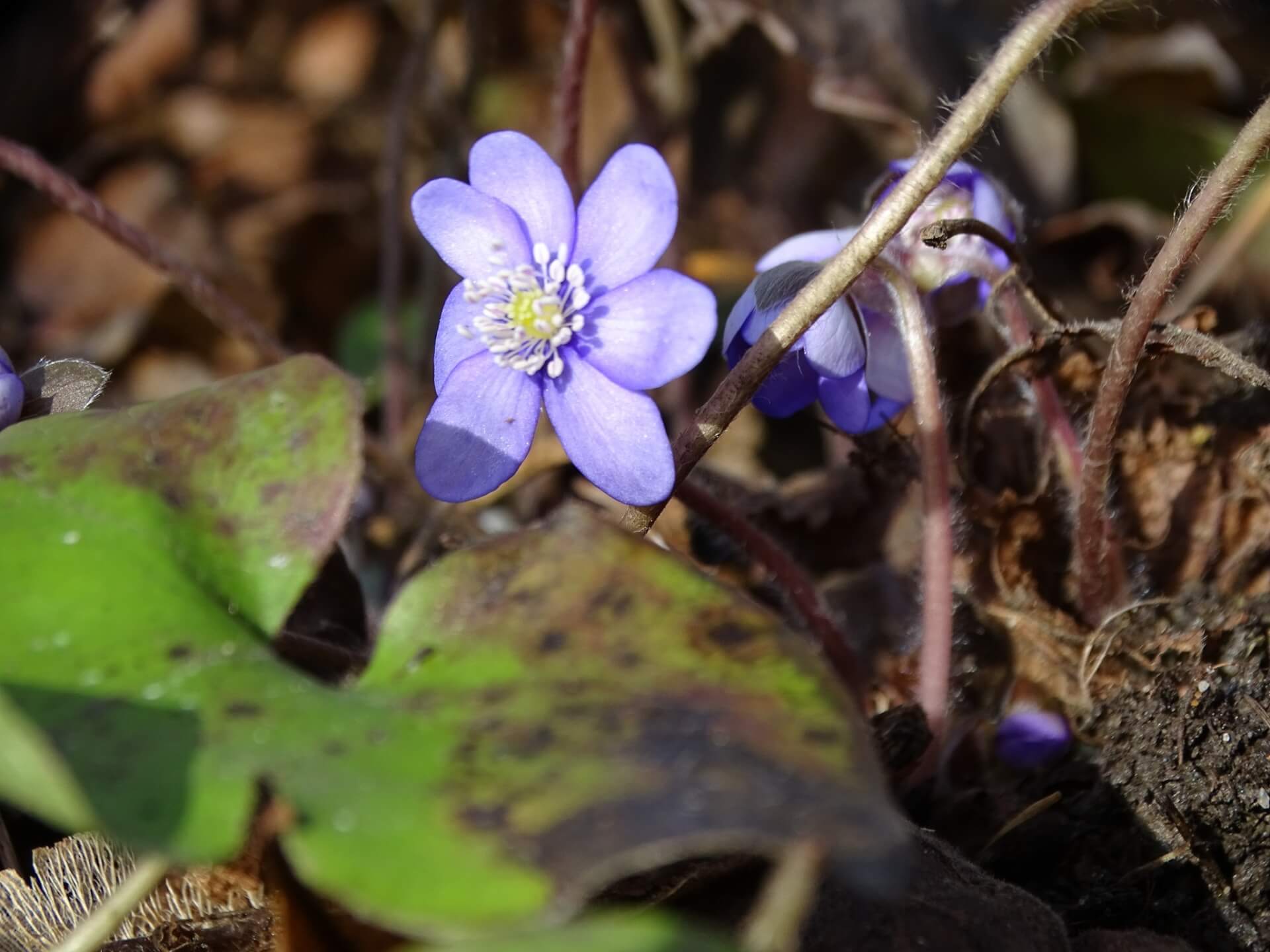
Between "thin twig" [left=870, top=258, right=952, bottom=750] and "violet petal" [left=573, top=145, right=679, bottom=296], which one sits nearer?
"violet petal" [left=573, top=145, right=679, bottom=296]

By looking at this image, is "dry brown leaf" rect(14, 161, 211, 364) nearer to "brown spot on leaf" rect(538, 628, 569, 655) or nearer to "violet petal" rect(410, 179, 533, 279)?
"violet petal" rect(410, 179, 533, 279)

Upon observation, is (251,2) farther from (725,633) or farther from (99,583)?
(725,633)

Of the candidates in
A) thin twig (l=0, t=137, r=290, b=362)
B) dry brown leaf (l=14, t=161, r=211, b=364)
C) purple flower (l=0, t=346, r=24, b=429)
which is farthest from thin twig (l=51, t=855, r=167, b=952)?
dry brown leaf (l=14, t=161, r=211, b=364)

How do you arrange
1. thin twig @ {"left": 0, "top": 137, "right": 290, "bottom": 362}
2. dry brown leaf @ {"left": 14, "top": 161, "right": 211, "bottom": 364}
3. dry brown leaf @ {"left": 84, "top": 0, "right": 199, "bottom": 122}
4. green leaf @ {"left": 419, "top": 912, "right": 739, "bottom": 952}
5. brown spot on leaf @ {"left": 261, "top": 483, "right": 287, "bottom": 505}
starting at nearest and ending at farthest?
green leaf @ {"left": 419, "top": 912, "right": 739, "bottom": 952}
brown spot on leaf @ {"left": 261, "top": 483, "right": 287, "bottom": 505}
thin twig @ {"left": 0, "top": 137, "right": 290, "bottom": 362}
dry brown leaf @ {"left": 14, "top": 161, "right": 211, "bottom": 364}
dry brown leaf @ {"left": 84, "top": 0, "right": 199, "bottom": 122}

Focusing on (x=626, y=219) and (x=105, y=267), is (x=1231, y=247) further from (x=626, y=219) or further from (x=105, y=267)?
(x=105, y=267)

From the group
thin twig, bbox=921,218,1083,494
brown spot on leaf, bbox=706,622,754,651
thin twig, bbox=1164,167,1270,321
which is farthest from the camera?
thin twig, bbox=1164,167,1270,321

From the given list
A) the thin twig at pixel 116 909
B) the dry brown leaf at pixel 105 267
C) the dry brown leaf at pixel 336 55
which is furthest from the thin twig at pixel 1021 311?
the dry brown leaf at pixel 336 55
